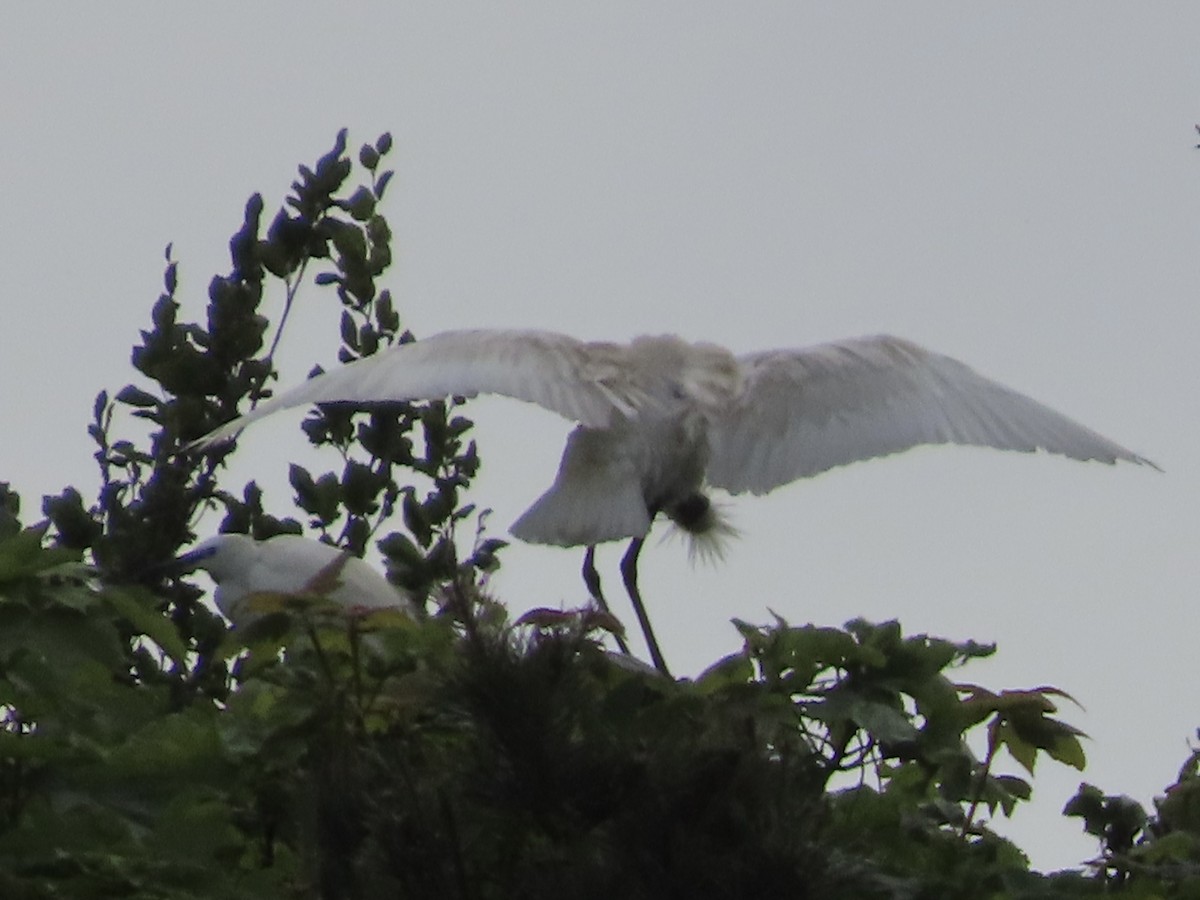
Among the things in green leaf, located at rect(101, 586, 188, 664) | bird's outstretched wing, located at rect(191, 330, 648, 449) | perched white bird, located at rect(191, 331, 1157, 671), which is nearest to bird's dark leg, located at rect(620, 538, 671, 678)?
perched white bird, located at rect(191, 331, 1157, 671)

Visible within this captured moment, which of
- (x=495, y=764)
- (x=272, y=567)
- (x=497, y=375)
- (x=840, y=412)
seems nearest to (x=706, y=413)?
(x=840, y=412)

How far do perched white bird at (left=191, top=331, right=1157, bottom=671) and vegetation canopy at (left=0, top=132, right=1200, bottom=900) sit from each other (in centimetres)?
163

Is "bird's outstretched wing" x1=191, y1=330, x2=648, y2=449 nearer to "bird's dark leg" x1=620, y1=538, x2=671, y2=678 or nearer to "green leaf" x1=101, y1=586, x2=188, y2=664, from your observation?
"bird's dark leg" x1=620, y1=538, x2=671, y2=678

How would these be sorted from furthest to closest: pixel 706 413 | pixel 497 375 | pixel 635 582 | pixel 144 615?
pixel 635 582
pixel 706 413
pixel 497 375
pixel 144 615

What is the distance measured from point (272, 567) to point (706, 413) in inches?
43.2

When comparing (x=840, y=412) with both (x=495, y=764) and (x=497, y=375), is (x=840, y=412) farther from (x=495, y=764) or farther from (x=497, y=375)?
(x=495, y=764)

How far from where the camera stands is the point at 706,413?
5590 mm

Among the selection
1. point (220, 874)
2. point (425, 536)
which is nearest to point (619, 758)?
point (220, 874)

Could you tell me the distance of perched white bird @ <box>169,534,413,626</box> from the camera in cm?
520

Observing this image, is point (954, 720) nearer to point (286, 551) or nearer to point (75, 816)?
point (75, 816)

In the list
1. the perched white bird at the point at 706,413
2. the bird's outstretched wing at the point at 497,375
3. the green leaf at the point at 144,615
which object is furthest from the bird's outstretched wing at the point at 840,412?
the green leaf at the point at 144,615

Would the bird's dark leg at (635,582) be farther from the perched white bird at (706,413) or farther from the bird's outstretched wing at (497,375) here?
the bird's outstretched wing at (497,375)

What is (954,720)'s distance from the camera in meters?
2.87

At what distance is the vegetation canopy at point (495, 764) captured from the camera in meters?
2.16
